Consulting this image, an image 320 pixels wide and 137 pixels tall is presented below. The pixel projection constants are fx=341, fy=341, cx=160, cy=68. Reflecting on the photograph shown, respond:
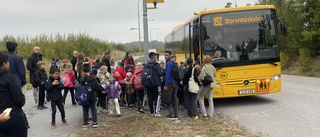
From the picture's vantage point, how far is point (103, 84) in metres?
9.93

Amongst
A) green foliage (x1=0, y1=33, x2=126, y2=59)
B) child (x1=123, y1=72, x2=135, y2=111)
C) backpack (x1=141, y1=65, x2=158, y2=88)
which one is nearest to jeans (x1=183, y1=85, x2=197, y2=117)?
backpack (x1=141, y1=65, x2=158, y2=88)

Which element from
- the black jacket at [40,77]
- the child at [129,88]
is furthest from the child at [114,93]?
the black jacket at [40,77]

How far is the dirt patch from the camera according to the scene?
25.0ft

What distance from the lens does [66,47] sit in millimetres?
41062

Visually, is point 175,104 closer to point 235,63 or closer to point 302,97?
point 235,63

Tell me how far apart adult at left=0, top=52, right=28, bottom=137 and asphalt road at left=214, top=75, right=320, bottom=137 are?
198 inches

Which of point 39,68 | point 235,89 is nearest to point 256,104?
point 235,89

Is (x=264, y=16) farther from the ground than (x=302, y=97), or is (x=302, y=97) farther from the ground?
(x=264, y=16)

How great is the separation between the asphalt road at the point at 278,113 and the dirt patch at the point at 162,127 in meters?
0.51

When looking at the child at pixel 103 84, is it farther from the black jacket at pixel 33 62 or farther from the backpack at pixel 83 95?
the black jacket at pixel 33 62

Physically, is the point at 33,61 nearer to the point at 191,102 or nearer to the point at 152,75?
the point at 152,75

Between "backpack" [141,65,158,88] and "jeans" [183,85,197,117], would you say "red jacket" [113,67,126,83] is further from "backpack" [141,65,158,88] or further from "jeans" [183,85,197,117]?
"jeans" [183,85,197,117]

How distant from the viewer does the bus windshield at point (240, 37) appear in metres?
11.2

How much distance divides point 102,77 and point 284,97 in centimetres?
687
